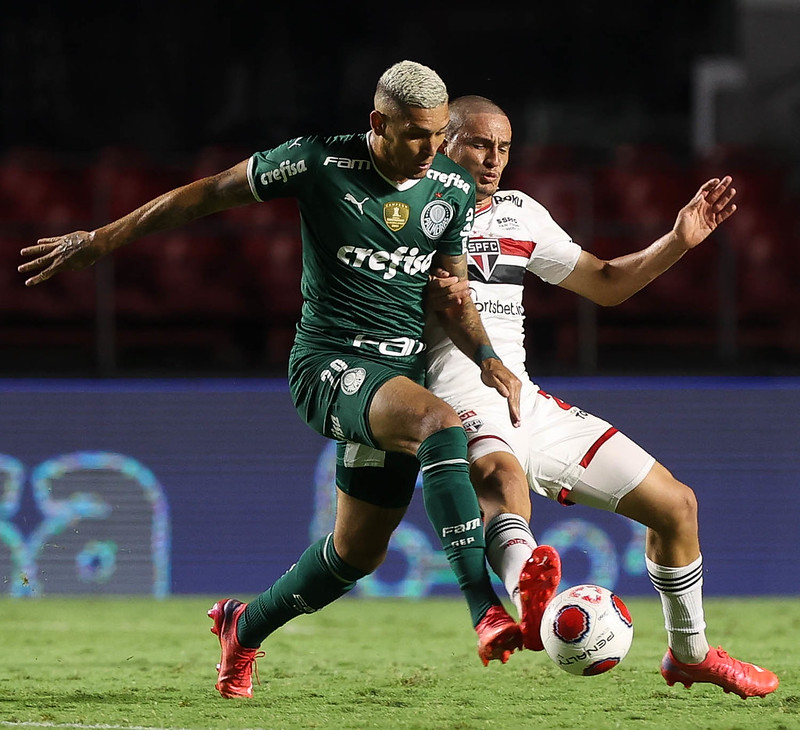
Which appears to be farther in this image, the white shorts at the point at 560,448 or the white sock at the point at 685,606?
the white sock at the point at 685,606

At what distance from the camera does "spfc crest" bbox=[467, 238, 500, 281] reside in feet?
16.1

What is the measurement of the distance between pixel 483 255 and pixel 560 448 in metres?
0.75

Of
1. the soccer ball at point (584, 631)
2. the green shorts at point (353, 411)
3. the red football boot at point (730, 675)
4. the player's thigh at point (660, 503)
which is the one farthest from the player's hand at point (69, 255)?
the red football boot at point (730, 675)

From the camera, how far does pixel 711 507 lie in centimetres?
850

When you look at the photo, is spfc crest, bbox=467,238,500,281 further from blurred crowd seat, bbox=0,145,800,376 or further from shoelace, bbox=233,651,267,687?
blurred crowd seat, bbox=0,145,800,376

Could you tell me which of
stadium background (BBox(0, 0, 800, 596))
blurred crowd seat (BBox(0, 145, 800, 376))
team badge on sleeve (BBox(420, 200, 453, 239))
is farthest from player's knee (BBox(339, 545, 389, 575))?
blurred crowd seat (BBox(0, 145, 800, 376))

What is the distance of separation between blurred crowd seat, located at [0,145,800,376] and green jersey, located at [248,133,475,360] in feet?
15.2

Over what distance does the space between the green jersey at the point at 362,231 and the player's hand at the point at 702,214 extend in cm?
90

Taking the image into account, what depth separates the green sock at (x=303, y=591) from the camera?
478cm

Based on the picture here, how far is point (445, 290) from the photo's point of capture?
14.7 ft

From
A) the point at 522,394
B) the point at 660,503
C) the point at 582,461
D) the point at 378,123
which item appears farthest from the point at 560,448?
the point at 378,123

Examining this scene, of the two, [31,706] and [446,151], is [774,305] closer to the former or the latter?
[446,151]

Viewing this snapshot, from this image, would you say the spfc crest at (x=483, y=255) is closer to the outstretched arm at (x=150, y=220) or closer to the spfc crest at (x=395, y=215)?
the spfc crest at (x=395, y=215)

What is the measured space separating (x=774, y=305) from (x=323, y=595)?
19.1 feet
